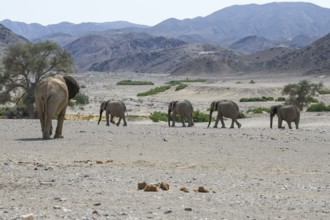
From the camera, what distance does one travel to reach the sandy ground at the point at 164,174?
9102 mm

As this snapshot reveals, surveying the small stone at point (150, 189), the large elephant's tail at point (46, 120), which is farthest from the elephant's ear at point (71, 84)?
the small stone at point (150, 189)

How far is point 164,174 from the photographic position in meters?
12.9

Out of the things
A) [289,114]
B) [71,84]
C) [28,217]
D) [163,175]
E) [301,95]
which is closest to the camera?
[28,217]

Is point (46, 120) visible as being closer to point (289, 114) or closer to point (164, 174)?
point (164, 174)

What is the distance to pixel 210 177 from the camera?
12.7m

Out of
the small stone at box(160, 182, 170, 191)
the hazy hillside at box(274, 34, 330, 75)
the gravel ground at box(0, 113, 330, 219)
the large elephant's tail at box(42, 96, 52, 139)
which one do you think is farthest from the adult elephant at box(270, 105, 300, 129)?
the hazy hillside at box(274, 34, 330, 75)

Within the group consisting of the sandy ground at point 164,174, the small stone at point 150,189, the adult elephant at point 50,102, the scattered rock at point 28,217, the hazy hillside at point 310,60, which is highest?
the hazy hillside at point 310,60

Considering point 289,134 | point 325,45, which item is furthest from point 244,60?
point 289,134

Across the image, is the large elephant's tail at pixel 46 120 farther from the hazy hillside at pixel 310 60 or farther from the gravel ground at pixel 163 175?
the hazy hillside at pixel 310 60

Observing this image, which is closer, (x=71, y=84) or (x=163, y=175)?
(x=163, y=175)

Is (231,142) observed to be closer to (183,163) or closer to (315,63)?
(183,163)

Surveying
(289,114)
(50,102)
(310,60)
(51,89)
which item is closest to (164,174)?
(50,102)

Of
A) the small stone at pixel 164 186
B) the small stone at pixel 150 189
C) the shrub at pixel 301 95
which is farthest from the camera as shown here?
the shrub at pixel 301 95

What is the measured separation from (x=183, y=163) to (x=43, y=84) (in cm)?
715
